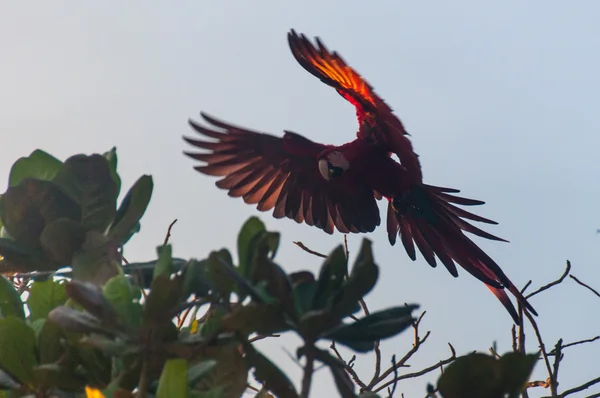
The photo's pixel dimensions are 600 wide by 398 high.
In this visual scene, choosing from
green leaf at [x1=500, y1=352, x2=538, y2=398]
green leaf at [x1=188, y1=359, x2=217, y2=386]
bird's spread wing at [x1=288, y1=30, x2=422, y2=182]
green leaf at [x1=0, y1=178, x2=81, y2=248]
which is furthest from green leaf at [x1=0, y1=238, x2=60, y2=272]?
bird's spread wing at [x1=288, y1=30, x2=422, y2=182]

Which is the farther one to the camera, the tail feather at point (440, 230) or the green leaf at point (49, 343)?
the tail feather at point (440, 230)

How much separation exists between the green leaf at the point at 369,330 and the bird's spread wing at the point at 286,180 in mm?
2218

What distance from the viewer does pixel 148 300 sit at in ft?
2.20

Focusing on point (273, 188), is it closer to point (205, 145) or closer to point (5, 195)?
point (205, 145)

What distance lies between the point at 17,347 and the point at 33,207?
20 cm

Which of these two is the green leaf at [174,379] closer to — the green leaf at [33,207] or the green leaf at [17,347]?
the green leaf at [17,347]

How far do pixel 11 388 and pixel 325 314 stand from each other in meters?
0.39

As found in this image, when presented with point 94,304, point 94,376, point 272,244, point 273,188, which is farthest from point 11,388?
point 273,188

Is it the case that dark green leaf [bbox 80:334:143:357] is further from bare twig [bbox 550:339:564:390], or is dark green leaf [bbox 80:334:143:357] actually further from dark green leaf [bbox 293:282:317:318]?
bare twig [bbox 550:339:564:390]

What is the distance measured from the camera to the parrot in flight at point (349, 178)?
2.55 metres

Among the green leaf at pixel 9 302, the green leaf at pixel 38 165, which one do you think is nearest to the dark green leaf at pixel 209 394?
the green leaf at pixel 9 302

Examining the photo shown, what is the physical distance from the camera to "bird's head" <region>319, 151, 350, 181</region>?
2.82 meters

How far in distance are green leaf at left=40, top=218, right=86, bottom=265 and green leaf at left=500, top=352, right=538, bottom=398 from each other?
1.66ft

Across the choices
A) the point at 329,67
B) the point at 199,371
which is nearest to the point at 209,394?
the point at 199,371
